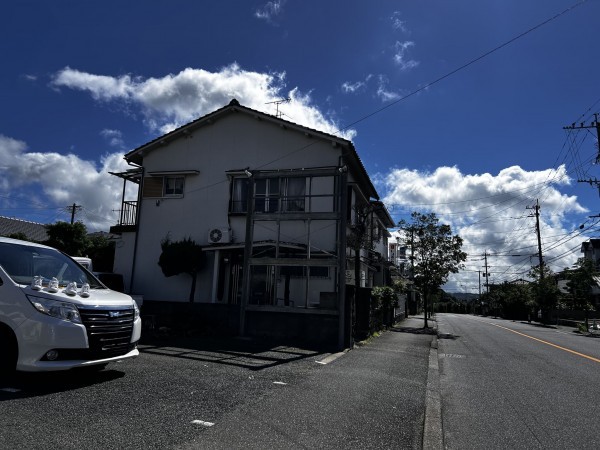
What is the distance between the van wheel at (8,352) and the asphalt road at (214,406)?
25 centimetres

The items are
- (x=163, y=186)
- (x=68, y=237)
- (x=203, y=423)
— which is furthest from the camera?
(x=68, y=237)

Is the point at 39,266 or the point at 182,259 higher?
the point at 182,259

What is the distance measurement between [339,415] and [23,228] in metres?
35.8

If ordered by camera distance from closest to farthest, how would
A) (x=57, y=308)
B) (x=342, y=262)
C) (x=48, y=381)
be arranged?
(x=57, y=308), (x=48, y=381), (x=342, y=262)

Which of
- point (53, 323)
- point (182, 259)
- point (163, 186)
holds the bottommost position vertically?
point (53, 323)

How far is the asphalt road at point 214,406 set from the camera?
13.0 ft

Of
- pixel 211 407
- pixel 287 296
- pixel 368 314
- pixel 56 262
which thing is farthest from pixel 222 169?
pixel 211 407

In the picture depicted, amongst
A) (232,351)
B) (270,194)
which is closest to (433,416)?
(232,351)

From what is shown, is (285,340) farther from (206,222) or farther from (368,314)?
(206,222)

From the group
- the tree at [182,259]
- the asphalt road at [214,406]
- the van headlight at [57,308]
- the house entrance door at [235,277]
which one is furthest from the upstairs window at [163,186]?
the van headlight at [57,308]

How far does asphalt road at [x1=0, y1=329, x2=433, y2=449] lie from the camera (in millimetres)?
3949

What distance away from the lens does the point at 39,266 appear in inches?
251

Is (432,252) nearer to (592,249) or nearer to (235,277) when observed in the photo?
(235,277)

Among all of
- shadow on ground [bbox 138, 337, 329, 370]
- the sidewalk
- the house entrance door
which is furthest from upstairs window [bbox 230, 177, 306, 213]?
the sidewalk
